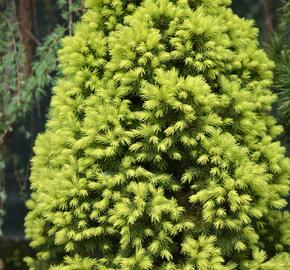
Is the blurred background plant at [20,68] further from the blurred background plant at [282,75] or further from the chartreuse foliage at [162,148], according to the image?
the blurred background plant at [282,75]

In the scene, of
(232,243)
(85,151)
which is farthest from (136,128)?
(232,243)

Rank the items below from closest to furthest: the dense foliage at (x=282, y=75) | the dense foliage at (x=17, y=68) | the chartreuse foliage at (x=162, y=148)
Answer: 1. the chartreuse foliage at (x=162, y=148)
2. the dense foliage at (x=282, y=75)
3. the dense foliage at (x=17, y=68)

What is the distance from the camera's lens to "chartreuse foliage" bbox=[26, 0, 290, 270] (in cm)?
243

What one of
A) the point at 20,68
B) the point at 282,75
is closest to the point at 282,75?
the point at 282,75

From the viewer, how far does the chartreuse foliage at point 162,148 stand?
7.97 feet

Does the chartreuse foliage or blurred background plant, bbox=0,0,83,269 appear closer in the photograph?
the chartreuse foliage

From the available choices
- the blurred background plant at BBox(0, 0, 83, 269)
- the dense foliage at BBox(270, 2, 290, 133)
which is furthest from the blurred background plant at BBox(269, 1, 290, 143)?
the blurred background plant at BBox(0, 0, 83, 269)

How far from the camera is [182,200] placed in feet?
8.50

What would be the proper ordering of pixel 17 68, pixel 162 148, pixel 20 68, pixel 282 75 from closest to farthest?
pixel 162 148, pixel 282 75, pixel 17 68, pixel 20 68

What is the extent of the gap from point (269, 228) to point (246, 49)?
37.8 inches

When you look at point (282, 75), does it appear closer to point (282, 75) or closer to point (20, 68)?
point (282, 75)

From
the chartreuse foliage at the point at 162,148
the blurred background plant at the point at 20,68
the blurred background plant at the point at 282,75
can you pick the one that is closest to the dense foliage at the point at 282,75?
the blurred background plant at the point at 282,75

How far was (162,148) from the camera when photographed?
2432mm

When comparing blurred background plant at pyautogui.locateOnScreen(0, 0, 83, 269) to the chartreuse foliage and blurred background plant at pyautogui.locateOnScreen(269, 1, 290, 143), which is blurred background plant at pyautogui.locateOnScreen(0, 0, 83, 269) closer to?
the chartreuse foliage
